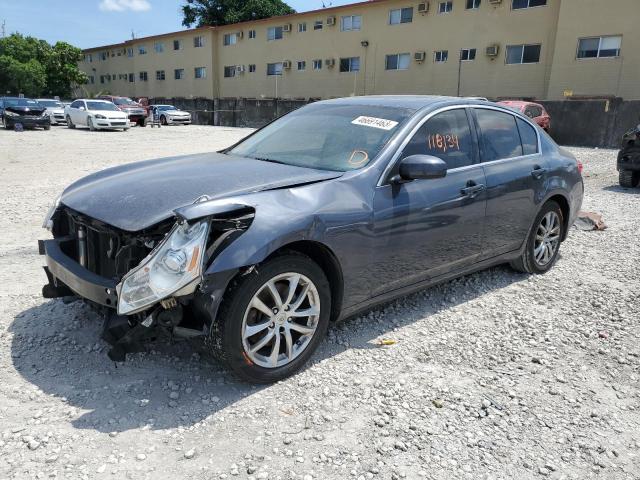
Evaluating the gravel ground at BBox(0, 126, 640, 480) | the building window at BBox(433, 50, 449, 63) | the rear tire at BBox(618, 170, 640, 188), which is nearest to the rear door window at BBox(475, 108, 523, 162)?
the gravel ground at BBox(0, 126, 640, 480)

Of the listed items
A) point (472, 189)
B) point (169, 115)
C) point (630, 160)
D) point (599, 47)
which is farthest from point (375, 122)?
point (169, 115)

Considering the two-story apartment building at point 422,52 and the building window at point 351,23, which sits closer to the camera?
the two-story apartment building at point 422,52

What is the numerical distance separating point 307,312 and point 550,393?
5.01 feet

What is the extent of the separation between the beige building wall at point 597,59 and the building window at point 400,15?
9.02m

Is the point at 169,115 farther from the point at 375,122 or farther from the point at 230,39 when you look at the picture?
the point at 375,122

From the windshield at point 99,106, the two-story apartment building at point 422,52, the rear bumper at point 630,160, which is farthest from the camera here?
the windshield at point 99,106

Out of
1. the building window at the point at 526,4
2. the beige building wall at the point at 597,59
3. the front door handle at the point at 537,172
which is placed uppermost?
the building window at the point at 526,4

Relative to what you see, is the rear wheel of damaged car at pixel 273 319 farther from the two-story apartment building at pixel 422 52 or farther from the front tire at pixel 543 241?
the two-story apartment building at pixel 422 52

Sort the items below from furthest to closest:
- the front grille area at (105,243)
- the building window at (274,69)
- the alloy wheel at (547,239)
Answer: the building window at (274,69), the alloy wheel at (547,239), the front grille area at (105,243)

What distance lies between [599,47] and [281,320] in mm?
26152

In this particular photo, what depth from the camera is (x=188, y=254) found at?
102 inches

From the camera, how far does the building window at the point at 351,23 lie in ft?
109

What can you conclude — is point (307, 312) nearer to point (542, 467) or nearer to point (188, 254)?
point (188, 254)

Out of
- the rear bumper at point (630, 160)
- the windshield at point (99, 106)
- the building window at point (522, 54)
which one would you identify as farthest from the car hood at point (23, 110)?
the rear bumper at point (630, 160)
